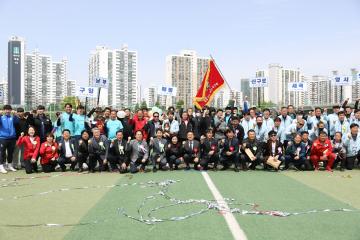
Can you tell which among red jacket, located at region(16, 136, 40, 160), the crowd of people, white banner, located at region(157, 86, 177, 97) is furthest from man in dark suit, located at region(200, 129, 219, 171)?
white banner, located at region(157, 86, 177, 97)

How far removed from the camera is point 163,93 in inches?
716

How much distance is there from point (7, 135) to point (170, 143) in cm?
461

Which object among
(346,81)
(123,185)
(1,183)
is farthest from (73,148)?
(346,81)

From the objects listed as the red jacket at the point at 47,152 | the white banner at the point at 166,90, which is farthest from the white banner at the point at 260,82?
the red jacket at the point at 47,152

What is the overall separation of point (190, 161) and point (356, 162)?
5249mm

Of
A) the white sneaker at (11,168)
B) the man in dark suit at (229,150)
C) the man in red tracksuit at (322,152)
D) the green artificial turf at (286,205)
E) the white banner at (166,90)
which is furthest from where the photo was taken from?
the white banner at (166,90)

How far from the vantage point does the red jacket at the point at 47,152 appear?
1034cm

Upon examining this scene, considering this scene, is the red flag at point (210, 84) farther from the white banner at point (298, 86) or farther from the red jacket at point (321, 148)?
the red jacket at point (321, 148)

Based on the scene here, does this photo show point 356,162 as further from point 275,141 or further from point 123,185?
point 123,185

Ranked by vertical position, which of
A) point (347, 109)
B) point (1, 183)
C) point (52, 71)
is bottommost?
Answer: point (1, 183)

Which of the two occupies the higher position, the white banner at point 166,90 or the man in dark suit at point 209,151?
the white banner at point 166,90

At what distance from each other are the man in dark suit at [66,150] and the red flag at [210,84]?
605 centimetres

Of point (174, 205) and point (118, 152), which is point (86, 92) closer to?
point (118, 152)

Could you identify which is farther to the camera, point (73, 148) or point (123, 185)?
→ point (73, 148)
